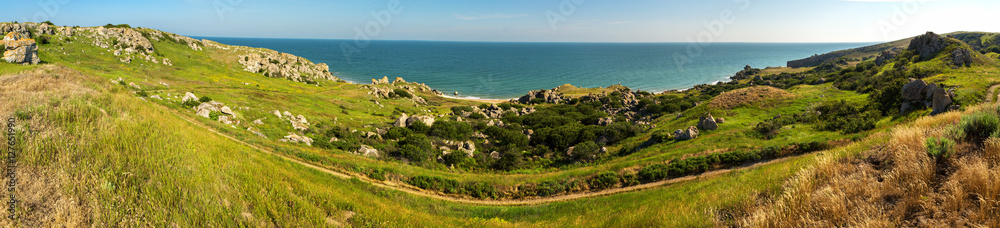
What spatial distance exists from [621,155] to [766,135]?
9232 mm

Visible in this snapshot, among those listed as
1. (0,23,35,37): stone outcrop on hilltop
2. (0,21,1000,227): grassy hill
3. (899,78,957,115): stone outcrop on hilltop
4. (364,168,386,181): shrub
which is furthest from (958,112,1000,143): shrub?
(0,23,35,37): stone outcrop on hilltop

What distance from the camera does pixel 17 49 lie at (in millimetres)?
25062

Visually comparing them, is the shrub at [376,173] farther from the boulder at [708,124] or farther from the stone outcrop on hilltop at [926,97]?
the stone outcrop on hilltop at [926,97]

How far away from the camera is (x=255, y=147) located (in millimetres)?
16203

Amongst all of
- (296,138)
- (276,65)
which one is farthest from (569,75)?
(296,138)

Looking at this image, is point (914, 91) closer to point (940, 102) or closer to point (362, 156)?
point (940, 102)

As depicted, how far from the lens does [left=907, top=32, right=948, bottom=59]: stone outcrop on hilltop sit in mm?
48094

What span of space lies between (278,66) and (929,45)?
11062cm

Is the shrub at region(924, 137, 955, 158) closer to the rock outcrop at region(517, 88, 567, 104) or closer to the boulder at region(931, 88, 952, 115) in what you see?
the boulder at region(931, 88, 952, 115)

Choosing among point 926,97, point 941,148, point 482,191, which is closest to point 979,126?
point 941,148

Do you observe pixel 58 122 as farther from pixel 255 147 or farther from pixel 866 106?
pixel 866 106

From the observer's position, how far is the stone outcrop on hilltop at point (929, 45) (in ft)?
158

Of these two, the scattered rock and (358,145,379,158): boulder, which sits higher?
the scattered rock

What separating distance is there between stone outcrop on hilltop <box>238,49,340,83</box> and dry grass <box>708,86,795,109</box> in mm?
71275
